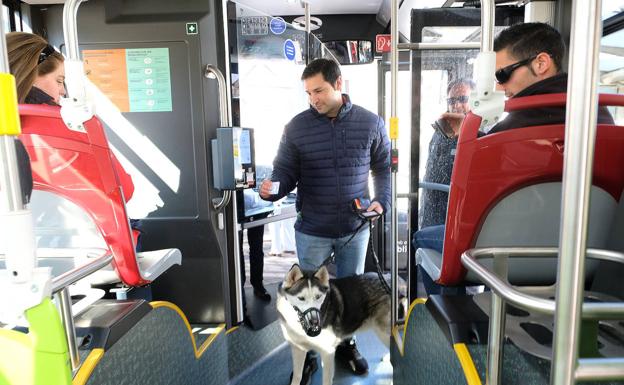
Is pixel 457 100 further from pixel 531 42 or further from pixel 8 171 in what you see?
pixel 8 171

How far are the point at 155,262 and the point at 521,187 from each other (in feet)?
5.40

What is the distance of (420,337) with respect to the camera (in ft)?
5.84

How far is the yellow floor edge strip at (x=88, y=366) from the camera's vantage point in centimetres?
118

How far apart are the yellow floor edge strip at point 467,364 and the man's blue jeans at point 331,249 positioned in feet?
4.92

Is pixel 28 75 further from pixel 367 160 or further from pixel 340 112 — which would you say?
pixel 367 160

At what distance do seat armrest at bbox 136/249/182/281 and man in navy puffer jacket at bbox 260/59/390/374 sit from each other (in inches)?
30.3

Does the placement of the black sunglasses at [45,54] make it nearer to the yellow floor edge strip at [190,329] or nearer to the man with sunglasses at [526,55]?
the yellow floor edge strip at [190,329]

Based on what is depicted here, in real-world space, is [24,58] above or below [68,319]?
above

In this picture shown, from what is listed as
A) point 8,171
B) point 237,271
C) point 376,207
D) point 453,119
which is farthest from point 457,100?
point 8,171

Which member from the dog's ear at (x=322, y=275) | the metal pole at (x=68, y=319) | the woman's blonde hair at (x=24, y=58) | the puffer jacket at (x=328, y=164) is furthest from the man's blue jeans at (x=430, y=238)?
the woman's blonde hair at (x=24, y=58)

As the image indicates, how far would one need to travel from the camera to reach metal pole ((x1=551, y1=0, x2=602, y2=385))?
0.58m

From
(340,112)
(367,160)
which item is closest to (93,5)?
(340,112)

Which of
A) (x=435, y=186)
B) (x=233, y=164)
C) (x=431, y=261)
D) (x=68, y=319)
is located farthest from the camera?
(x=435, y=186)

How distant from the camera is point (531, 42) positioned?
170 cm
